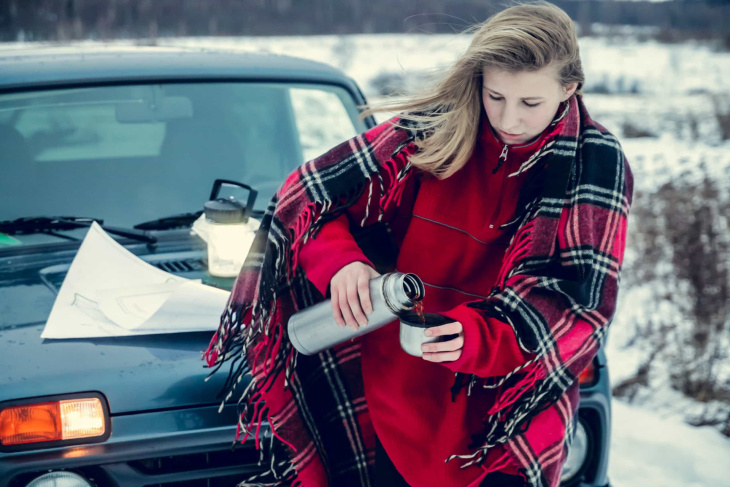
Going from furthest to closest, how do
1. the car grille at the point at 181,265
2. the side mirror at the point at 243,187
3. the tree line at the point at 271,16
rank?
the tree line at the point at 271,16 < the side mirror at the point at 243,187 < the car grille at the point at 181,265

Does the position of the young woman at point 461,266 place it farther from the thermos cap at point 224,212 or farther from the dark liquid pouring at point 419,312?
the thermos cap at point 224,212

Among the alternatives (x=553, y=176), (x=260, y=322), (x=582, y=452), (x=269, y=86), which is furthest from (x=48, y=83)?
(x=582, y=452)

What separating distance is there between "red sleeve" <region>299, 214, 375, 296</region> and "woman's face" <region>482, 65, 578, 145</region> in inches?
15.9

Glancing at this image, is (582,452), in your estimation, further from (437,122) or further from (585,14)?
(585,14)

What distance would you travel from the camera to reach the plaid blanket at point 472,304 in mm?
1528

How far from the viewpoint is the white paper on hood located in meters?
1.82

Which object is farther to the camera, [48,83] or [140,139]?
[140,139]

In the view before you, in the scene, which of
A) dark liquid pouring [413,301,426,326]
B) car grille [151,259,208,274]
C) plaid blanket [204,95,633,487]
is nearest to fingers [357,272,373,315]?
dark liquid pouring [413,301,426,326]

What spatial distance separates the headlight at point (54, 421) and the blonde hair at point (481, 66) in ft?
2.88

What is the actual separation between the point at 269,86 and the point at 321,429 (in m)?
1.44

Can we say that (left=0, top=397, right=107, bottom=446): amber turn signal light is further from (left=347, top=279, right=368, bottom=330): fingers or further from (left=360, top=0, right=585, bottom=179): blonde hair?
(left=360, top=0, right=585, bottom=179): blonde hair

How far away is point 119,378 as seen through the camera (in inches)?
64.0

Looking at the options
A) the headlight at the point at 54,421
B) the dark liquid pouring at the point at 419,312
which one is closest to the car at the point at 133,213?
the headlight at the point at 54,421

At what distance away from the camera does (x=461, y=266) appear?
5.31 ft
